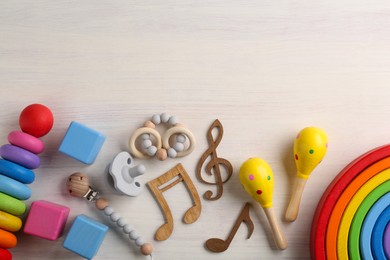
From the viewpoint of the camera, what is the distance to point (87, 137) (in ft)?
3.25

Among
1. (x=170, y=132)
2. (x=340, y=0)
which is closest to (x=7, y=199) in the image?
(x=170, y=132)

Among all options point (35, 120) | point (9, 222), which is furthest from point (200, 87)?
point (9, 222)

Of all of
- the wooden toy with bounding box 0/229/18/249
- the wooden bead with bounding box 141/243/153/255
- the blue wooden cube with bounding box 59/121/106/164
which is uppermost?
the blue wooden cube with bounding box 59/121/106/164

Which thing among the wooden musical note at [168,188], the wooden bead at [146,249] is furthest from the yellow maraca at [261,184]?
the wooden bead at [146,249]

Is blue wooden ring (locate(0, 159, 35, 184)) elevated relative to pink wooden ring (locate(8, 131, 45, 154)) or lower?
lower

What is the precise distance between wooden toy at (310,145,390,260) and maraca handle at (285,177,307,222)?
1.6 inches

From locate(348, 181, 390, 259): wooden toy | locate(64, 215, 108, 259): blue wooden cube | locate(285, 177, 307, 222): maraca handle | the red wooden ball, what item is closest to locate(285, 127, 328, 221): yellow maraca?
locate(285, 177, 307, 222): maraca handle

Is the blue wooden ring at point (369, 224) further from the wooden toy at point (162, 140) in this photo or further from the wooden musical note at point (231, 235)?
the wooden toy at point (162, 140)

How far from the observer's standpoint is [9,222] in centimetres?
96

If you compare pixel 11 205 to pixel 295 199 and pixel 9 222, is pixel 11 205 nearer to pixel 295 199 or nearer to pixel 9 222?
pixel 9 222

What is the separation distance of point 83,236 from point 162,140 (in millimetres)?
224

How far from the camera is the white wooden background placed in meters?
1.05

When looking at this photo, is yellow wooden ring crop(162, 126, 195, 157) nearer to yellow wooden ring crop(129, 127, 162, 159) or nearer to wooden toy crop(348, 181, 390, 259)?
yellow wooden ring crop(129, 127, 162, 159)

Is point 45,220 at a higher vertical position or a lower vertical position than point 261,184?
lower
